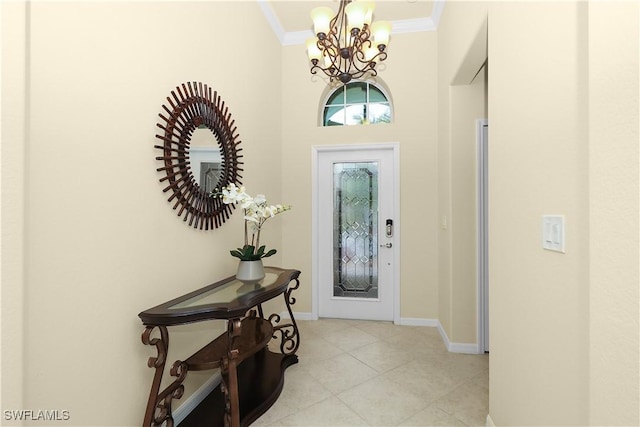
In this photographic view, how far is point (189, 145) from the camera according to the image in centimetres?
180

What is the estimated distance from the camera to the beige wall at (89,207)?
3.16ft

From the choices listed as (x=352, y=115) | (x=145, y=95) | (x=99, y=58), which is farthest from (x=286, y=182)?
(x=99, y=58)

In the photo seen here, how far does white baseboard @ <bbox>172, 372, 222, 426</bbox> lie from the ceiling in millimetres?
3385

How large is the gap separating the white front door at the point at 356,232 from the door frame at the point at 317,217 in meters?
0.01

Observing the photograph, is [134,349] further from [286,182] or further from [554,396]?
[286,182]

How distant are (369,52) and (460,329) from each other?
262 centimetres

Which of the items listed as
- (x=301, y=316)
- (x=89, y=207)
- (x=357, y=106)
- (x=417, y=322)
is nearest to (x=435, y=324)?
(x=417, y=322)

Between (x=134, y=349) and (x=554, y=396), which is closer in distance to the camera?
(x=554, y=396)

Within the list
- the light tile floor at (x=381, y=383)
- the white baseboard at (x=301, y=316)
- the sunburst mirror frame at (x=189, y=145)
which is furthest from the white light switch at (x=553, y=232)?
the white baseboard at (x=301, y=316)

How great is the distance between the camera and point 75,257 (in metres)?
1.17

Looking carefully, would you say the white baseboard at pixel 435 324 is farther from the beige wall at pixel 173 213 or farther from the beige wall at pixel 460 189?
the beige wall at pixel 173 213

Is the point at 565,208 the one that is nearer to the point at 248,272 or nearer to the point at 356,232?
the point at 248,272

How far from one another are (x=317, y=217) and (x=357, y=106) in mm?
1450

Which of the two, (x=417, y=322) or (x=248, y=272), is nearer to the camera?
(x=248, y=272)
